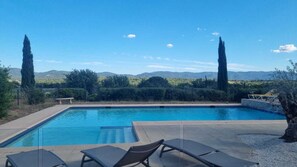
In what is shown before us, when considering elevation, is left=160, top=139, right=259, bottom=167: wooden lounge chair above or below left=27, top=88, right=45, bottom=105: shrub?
below

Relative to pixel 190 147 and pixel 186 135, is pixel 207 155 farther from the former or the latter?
pixel 186 135

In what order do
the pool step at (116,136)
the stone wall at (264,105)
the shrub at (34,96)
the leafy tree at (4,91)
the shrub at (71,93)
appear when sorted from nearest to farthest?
the pool step at (116,136), the leafy tree at (4,91), the stone wall at (264,105), the shrub at (34,96), the shrub at (71,93)

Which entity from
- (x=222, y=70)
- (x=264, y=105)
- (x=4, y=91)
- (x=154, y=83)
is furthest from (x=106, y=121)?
(x=222, y=70)

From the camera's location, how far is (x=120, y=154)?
13.7 feet

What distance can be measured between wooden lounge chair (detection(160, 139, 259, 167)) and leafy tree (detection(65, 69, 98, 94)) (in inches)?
600

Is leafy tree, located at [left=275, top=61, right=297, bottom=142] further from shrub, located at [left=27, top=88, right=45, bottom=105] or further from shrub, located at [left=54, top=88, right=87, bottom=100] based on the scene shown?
shrub, located at [left=54, top=88, right=87, bottom=100]

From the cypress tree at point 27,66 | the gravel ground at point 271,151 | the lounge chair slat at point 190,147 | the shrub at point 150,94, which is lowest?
the gravel ground at point 271,151

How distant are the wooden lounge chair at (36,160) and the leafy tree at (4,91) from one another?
20.1 ft

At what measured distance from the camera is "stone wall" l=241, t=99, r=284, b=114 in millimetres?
12727

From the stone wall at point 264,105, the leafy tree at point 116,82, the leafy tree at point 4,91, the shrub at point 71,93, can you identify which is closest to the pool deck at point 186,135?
the leafy tree at point 4,91

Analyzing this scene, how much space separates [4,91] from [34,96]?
4547 mm

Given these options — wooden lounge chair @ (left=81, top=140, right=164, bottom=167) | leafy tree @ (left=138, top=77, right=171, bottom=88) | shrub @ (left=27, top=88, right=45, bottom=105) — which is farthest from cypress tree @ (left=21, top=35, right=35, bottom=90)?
wooden lounge chair @ (left=81, top=140, right=164, bottom=167)

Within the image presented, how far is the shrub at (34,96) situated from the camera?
13.9 meters

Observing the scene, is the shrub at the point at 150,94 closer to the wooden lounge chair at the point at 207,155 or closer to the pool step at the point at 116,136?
the pool step at the point at 116,136
